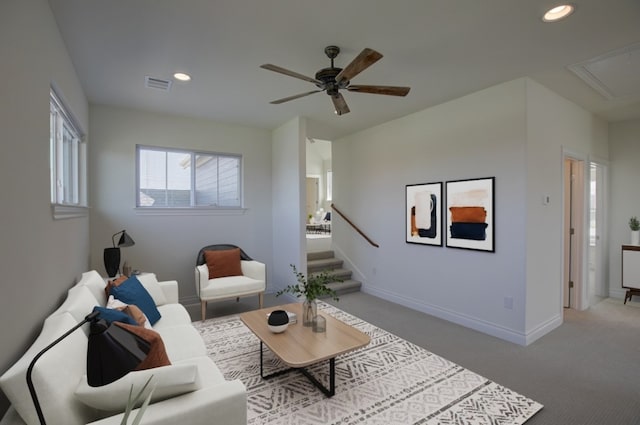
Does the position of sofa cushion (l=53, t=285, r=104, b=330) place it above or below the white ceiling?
below

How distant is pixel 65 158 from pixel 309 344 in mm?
3128

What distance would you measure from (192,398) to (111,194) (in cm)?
374

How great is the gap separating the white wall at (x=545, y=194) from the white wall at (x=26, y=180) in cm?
407

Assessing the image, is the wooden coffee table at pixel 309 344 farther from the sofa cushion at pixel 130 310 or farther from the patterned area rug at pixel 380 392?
the sofa cushion at pixel 130 310

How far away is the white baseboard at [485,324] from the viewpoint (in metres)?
3.30

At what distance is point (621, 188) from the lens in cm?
481

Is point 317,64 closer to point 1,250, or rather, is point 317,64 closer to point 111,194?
point 1,250

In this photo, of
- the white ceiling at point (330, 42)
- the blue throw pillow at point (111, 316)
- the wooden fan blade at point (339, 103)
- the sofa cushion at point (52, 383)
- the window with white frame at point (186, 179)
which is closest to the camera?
the sofa cushion at point (52, 383)

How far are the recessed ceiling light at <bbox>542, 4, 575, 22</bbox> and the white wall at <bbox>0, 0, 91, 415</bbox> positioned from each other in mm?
3186

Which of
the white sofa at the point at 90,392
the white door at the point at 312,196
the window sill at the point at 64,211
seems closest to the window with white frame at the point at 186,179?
the window sill at the point at 64,211

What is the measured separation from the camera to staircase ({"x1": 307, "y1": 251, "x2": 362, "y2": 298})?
5.31 metres

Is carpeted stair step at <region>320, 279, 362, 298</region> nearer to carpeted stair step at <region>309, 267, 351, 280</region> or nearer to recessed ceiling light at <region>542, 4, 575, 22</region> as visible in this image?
carpeted stair step at <region>309, 267, 351, 280</region>

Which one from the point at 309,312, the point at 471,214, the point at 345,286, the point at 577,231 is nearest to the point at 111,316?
the point at 309,312

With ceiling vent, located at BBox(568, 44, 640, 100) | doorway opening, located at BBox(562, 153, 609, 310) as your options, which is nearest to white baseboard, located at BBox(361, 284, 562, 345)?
doorway opening, located at BBox(562, 153, 609, 310)
